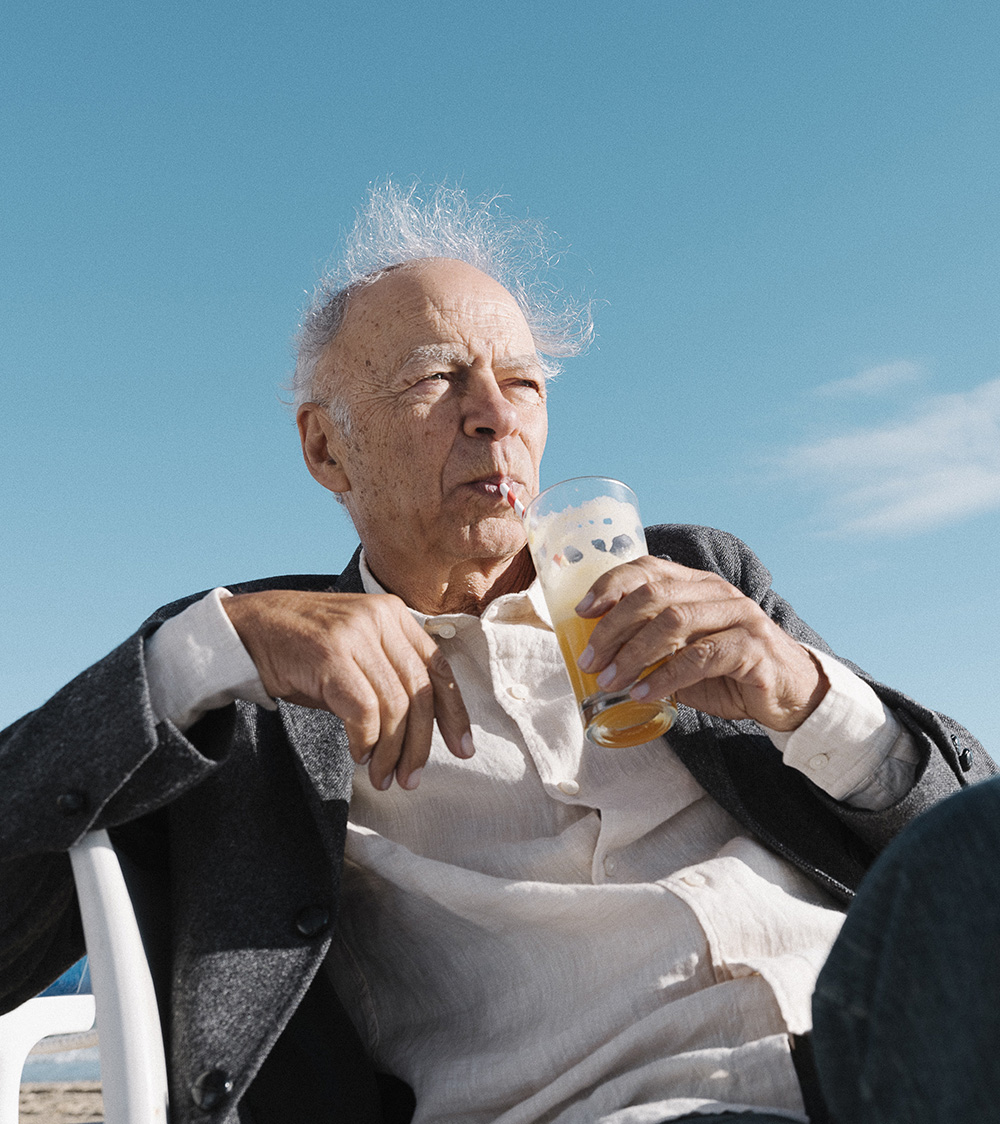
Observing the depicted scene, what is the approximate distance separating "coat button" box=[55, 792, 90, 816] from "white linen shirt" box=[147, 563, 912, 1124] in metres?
0.19

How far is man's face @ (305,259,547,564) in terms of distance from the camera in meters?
2.46

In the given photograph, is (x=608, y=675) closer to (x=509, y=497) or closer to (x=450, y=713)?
(x=450, y=713)

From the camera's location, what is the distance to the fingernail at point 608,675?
169 centimetres

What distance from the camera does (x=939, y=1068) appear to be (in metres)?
0.85

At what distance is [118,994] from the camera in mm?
1401

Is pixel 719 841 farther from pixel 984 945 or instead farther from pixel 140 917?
pixel 984 945

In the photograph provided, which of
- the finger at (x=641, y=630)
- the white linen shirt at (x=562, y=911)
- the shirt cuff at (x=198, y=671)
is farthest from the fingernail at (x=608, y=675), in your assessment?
the shirt cuff at (x=198, y=671)

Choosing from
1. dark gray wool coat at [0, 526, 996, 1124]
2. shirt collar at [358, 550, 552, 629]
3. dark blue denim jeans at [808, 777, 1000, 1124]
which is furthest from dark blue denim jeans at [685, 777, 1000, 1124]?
shirt collar at [358, 550, 552, 629]

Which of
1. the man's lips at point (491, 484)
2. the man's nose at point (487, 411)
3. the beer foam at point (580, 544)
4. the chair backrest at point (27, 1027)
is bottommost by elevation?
the chair backrest at point (27, 1027)

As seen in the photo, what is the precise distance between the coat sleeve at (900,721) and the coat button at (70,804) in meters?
1.28

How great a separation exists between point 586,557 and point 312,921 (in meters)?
0.76

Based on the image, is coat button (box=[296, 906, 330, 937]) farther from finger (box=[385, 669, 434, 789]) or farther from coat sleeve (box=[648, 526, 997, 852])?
coat sleeve (box=[648, 526, 997, 852])

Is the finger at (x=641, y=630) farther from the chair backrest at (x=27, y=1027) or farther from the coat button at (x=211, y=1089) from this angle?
the chair backrest at (x=27, y=1027)

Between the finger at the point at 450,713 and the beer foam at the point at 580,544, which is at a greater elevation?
the beer foam at the point at 580,544
